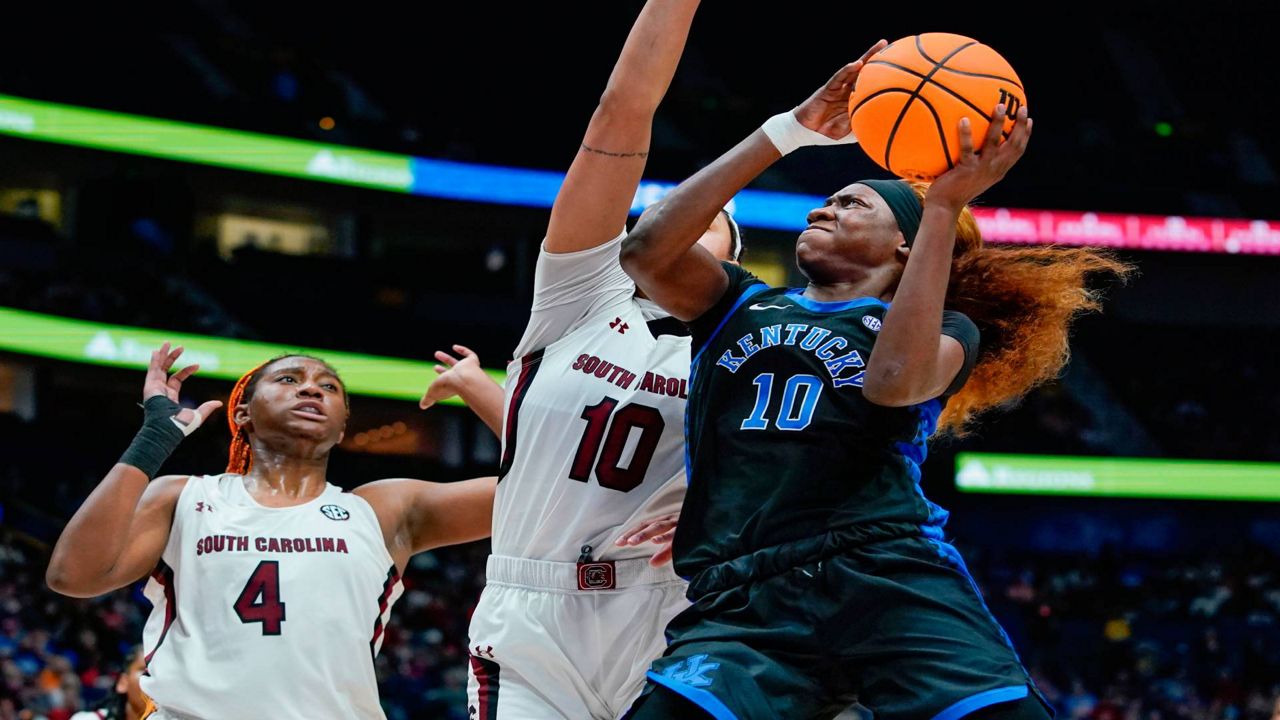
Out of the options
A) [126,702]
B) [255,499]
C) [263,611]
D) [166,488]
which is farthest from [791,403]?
[126,702]

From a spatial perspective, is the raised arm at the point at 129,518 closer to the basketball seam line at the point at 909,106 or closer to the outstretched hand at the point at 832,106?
the outstretched hand at the point at 832,106

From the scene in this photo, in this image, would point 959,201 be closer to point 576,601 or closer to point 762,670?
point 762,670

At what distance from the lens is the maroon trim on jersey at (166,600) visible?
422cm

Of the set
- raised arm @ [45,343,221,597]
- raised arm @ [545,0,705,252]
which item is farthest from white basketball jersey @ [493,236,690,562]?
raised arm @ [45,343,221,597]

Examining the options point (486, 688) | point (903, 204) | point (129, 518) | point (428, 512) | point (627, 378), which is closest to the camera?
point (903, 204)

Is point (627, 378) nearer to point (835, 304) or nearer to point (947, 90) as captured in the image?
point (835, 304)

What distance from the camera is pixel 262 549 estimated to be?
4.30 metres

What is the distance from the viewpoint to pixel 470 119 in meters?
23.4

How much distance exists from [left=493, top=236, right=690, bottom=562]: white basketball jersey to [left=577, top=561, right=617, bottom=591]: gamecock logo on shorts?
3cm

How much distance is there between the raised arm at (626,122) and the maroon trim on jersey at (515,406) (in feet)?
1.39

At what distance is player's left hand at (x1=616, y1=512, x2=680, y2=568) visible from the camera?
3328 mm

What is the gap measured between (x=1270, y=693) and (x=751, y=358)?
17.6m

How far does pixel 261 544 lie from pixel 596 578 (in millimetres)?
1382

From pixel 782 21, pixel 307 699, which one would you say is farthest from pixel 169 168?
pixel 307 699
